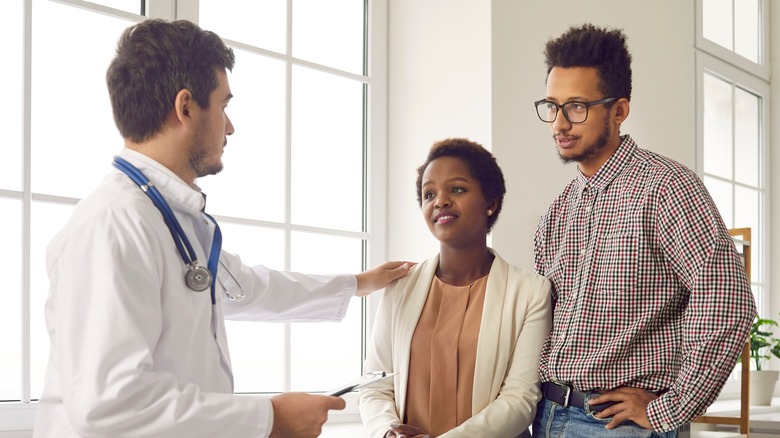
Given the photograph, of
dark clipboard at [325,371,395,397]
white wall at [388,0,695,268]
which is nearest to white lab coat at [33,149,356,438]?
dark clipboard at [325,371,395,397]

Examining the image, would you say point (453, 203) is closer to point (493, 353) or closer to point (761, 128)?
point (493, 353)

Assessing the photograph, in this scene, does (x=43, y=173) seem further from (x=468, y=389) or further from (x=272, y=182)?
(x=468, y=389)

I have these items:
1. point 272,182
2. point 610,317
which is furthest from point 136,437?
point 272,182

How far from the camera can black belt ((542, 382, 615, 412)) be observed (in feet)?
6.64

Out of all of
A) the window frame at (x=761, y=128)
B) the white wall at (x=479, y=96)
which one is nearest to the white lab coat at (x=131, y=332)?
the white wall at (x=479, y=96)

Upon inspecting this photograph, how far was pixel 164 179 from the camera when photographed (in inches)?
63.6

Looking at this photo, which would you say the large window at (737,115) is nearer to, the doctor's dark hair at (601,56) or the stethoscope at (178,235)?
the doctor's dark hair at (601,56)

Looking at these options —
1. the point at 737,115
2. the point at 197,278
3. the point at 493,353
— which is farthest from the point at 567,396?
the point at 737,115

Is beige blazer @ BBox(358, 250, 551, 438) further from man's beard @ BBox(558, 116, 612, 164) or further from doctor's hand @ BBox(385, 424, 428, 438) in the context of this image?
man's beard @ BBox(558, 116, 612, 164)

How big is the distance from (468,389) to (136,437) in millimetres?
969

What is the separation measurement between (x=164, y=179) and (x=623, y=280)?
40.2 inches

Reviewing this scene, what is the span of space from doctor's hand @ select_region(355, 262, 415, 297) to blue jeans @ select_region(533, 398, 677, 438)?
1.66 ft

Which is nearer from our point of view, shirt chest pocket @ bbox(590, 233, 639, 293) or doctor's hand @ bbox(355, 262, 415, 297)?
shirt chest pocket @ bbox(590, 233, 639, 293)

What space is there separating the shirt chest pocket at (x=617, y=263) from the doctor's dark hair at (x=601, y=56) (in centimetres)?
36
